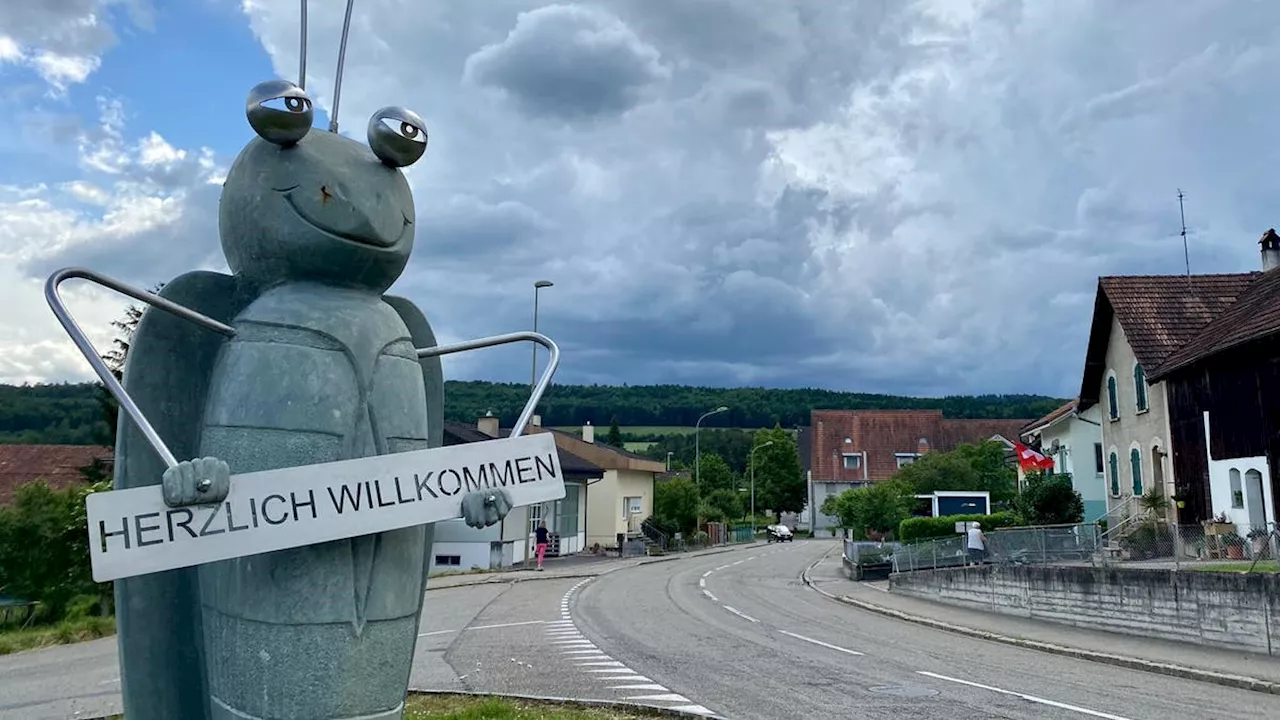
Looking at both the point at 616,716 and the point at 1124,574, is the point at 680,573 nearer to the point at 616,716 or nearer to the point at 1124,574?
the point at 1124,574

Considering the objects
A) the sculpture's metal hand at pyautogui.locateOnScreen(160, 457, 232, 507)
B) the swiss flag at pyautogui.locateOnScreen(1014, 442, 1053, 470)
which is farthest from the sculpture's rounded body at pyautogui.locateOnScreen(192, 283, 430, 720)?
the swiss flag at pyautogui.locateOnScreen(1014, 442, 1053, 470)

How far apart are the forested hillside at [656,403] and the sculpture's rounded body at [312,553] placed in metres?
55.3

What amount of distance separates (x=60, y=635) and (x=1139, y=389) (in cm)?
2745

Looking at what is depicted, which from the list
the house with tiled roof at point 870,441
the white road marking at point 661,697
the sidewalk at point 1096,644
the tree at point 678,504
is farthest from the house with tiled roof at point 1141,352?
the house with tiled roof at point 870,441

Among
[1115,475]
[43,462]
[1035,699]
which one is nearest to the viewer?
[1035,699]

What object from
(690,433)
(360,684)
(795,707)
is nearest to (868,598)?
(795,707)

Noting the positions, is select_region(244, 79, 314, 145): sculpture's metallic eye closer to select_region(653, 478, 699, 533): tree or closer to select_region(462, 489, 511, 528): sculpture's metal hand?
select_region(462, 489, 511, 528): sculpture's metal hand

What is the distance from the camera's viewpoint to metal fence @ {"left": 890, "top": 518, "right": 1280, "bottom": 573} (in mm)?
17062

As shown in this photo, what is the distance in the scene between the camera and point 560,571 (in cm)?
3609

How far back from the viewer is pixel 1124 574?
1716 cm

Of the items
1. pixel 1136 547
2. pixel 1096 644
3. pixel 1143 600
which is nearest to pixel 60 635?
pixel 1096 644

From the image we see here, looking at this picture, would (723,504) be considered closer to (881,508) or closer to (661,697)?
(881,508)

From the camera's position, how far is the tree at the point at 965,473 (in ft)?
167

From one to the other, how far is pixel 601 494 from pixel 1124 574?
38895mm
